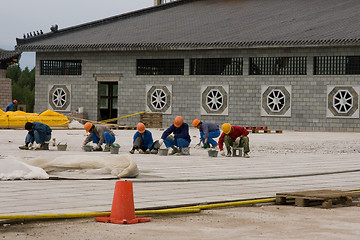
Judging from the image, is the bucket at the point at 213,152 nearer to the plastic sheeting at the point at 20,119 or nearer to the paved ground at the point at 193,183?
the paved ground at the point at 193,183

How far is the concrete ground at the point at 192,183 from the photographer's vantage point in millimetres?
10156

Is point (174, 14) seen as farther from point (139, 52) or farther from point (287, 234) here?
point (287, 234)

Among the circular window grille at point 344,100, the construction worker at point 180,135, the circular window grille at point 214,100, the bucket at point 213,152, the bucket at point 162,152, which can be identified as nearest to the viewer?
the bucket at point 213,152

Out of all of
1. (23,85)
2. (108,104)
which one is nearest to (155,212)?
(108,104)

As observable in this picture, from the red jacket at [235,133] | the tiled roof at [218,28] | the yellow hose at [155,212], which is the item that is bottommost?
the yellow hose at [155,212]

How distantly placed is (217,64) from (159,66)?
150 inches

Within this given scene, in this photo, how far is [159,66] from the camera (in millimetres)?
43875

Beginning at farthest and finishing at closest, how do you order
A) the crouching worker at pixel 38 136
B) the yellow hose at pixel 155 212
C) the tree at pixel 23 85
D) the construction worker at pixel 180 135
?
the tree at pixel 23 85
the crouching worker at pixel 38 136
the construction worker at pixel 180 135
the yellow hose at pixel 155 212

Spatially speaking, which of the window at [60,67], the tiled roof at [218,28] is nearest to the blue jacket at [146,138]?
the tiled roof at [218,28]

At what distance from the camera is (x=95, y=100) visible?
45.5 m

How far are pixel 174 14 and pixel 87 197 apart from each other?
127 feet

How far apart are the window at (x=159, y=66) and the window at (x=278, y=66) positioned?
4559 millimetres

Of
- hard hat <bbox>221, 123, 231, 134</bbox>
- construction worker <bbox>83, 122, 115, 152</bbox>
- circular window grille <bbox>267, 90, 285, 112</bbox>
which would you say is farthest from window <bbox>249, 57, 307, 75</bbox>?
hard hat <bbox>221, 123, 231, 134</bbox>

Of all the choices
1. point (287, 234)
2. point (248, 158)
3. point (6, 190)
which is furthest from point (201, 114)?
point (287, 234)
